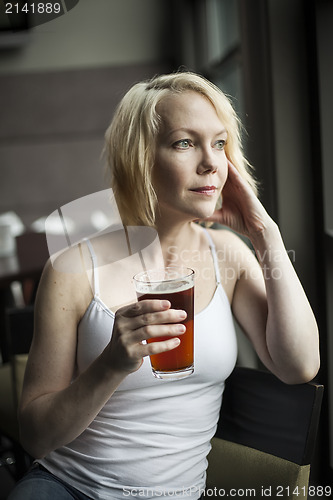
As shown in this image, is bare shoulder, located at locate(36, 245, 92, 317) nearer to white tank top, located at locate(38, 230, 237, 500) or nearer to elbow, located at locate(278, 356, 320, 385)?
white tank top, located at locate(38, 230, 237, 500)

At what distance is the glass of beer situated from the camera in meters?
0.53

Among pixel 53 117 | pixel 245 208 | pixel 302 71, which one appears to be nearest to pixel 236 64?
pixel 302 71

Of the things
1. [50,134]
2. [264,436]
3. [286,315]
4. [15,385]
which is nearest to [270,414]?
[264,436]

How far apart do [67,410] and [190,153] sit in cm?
32

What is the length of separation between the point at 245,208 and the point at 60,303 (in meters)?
0.25

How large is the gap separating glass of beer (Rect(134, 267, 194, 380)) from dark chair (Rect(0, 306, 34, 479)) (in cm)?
40

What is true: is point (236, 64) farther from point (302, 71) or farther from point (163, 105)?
point (163, 105)

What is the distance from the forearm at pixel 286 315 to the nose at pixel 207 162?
0.13m

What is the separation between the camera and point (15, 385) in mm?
1248

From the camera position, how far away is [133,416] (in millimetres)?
710

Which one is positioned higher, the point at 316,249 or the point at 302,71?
the point at 302,71

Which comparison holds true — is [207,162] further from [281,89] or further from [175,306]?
[281,89]

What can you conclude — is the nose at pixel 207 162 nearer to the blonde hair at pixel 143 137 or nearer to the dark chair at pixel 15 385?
the blonde hair at pixel 143 137

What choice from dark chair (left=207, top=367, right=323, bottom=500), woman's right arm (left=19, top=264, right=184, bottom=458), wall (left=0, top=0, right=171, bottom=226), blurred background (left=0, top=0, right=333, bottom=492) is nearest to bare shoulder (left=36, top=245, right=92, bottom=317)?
woman's right arm (left=19, top=264, right=184, bottom=458)
